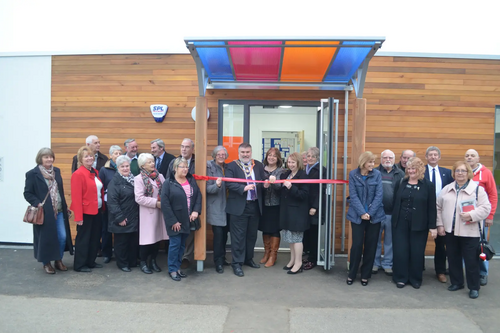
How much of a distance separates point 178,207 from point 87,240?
1.48 m

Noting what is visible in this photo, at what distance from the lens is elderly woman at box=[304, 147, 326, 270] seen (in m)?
5.45

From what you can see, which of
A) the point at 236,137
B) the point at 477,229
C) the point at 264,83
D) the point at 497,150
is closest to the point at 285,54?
the point at 264,83

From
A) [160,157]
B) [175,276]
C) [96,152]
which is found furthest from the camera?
[96,152]

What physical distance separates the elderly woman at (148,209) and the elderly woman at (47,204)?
1149mm

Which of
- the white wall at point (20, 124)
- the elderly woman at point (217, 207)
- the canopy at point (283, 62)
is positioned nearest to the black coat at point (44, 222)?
the white wall at point (20, 124)

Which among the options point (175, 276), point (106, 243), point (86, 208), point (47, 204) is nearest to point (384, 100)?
point (175, 276)

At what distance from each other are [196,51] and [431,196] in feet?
11.6

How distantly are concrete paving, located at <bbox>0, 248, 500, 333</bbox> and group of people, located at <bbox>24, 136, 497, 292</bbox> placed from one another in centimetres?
23

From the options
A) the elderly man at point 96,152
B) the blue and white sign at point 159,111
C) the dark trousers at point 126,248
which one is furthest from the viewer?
the blue and white sign at point 159,111

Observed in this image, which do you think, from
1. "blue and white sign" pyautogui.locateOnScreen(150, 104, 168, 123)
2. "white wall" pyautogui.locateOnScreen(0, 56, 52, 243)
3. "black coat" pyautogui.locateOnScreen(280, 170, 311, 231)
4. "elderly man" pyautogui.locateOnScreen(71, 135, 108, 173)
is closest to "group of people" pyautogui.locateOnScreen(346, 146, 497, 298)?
"black coat" pyautogui.locateOnScreen(280, 170, 311, 231)

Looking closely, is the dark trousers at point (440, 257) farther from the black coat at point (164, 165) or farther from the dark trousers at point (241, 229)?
the black coat at point (164, 165)

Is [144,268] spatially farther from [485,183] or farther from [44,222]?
[485,183]

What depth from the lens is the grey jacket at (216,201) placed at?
5500 mm

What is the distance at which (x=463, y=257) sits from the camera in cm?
482
